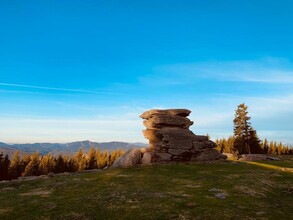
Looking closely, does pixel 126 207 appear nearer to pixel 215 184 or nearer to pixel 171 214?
pixel 171 214

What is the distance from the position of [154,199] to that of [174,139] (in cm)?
2417

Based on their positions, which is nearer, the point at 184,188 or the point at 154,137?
the point at 184,188


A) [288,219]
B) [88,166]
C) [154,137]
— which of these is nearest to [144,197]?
[288,219]

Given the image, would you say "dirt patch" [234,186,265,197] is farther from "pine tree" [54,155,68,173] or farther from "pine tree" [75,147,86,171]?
"pine tree" [75,147,86,171]

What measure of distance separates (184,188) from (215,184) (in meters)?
3.04

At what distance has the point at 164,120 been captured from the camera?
43938mm

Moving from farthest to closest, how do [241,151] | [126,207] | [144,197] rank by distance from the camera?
[241,151], [144,197], [126,207]

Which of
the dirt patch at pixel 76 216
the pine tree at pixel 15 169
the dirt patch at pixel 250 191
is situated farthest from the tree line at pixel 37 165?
the dirt patch at pixel 76 216

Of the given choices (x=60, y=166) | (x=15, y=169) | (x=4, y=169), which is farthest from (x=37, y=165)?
(x=4, y=169)

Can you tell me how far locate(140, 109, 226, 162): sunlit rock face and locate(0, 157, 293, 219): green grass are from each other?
12758mm

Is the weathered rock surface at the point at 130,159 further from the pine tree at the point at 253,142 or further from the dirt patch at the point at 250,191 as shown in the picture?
the pine tree at the point at 253,142

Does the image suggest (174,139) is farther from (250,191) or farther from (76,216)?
(76,216)

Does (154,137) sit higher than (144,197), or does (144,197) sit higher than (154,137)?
(154,137)

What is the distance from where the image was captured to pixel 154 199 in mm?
17578
